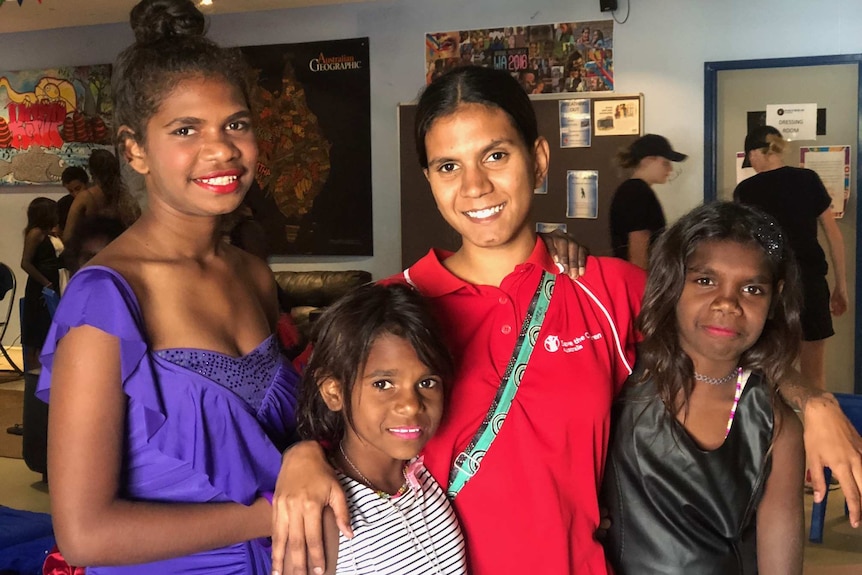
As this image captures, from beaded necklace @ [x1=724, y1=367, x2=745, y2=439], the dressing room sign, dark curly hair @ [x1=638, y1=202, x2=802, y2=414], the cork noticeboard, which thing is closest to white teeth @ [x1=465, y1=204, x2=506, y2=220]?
dark curly hair @ [x1=638, y1=202, x2=802, y2=414]

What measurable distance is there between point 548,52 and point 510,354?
532 centimetres

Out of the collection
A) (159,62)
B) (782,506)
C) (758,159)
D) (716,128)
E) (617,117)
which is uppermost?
(617,117)

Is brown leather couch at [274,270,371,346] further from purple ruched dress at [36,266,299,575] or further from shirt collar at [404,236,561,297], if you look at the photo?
purple ruched dress at [36,266,299,575]

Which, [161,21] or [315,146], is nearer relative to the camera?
[161,21]

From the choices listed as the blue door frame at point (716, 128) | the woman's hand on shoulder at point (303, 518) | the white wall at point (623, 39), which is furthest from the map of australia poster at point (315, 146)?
the woman's hand on shoulder at point (303, 518)

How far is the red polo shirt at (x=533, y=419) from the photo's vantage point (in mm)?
1481

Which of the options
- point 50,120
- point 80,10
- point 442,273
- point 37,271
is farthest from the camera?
point 50,120

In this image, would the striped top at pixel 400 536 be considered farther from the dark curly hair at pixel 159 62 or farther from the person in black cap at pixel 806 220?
the person in black cap at pixel 806 220

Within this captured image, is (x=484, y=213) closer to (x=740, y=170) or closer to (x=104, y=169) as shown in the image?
(x=740, y=170)

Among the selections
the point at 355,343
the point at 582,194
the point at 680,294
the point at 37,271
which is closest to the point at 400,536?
the point at 355,343

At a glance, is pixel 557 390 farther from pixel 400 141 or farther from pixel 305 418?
pixel 400 141

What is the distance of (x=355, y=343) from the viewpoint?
1.54 m

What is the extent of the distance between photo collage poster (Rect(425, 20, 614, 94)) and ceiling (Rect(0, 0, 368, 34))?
3.64 ft

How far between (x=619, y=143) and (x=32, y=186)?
563 cm
